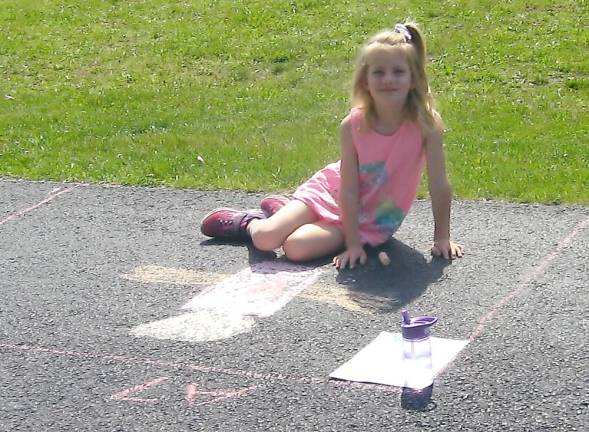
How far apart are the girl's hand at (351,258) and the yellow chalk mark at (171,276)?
0.54 meters

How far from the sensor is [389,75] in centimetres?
502

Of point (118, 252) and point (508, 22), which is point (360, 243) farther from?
point (508, 22)

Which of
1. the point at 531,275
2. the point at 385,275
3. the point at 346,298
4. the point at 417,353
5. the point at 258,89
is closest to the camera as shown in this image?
the point at 417,353

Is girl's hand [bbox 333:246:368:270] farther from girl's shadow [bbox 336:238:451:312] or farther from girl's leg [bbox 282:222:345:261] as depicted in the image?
girl's leg [bbox 282:222:345:261]

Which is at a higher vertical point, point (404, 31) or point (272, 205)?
point (404, 31)

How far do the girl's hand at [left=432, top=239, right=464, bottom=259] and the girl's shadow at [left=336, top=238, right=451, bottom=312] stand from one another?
0.12 feet

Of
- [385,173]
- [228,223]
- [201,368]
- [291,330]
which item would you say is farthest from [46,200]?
[201,368]

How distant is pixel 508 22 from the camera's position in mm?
10945

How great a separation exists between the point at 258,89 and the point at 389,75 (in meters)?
4.91

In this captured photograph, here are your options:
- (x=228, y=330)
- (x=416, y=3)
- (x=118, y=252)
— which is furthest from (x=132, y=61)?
(x=228, y=330)

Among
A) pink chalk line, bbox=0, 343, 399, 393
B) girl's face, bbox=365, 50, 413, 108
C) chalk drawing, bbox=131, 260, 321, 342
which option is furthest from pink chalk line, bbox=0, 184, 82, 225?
girl's face, bbox=365, 50, 413, 108

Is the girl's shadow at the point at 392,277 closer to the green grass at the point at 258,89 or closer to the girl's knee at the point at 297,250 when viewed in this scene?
the girl's knee at the point at 297,250

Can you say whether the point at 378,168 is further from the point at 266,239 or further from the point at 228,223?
the point at 228,223

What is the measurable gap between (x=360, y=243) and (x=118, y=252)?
1266 millimetres
